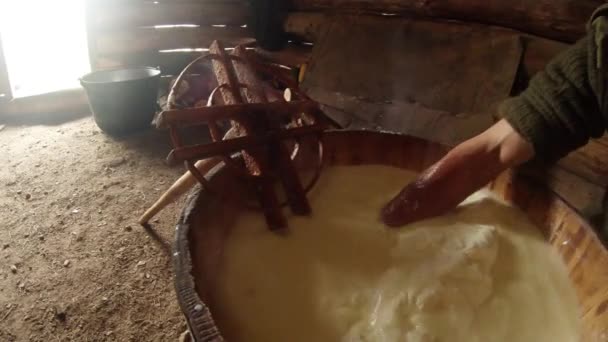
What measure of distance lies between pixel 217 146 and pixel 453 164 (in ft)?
2.28

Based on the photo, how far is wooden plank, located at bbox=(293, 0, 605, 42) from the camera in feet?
6.07

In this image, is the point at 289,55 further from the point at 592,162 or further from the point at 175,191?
the point at 592,162

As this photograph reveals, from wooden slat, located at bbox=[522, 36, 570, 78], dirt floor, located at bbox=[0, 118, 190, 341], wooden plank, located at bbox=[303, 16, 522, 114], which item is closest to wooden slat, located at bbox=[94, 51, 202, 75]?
dirt floor, located at bbox=[0, 118, 190, 341]

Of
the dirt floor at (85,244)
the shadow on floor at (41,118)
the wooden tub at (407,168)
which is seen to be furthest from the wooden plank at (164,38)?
the wooden tub at (407,168)

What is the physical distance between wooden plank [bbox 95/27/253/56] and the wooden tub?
2.56 metres

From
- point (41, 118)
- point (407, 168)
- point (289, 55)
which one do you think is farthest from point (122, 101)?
point (407, 168)

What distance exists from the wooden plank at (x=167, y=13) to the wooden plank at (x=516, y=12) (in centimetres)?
135

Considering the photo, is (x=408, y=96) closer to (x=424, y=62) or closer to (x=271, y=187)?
(x=424, y=62)

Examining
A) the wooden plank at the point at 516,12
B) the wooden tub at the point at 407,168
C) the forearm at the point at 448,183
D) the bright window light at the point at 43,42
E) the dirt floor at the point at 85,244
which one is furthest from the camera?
the bright window light at the point at 43,42

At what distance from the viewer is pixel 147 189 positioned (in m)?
2.52

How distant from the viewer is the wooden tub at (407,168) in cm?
87

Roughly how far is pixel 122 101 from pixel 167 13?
3.33 ft

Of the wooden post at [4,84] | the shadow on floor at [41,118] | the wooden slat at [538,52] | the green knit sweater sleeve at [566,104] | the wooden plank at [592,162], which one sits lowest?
the shadow on floor at [41,118]

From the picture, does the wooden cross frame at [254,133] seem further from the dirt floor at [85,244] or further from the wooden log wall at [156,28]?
the wooden log wall at [156,28]
